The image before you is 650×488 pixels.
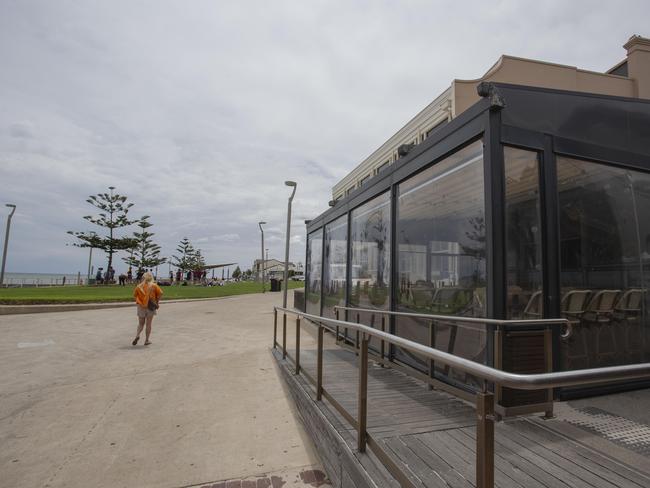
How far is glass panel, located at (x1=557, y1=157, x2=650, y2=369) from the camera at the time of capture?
3.75 metres

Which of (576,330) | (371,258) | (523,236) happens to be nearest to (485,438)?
(523,236)

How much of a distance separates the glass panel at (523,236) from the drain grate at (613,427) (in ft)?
2.76

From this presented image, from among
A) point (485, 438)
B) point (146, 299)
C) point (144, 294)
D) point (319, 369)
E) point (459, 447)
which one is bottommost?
point (459, 447)

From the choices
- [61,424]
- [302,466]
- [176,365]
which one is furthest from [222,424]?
[176,365]

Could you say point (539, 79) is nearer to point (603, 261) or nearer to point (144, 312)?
point (603, 261)

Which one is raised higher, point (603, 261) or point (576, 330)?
point (603, 261)

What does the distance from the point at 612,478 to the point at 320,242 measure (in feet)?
25.8

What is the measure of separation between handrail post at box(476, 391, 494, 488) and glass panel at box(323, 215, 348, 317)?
6.08 m

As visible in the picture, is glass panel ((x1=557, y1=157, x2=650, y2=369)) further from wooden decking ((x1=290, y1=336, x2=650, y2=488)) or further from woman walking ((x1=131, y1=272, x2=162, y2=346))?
woman walking ((x1=131, y1=272, x2=162, y2=346))

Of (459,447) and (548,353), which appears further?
(548,353)

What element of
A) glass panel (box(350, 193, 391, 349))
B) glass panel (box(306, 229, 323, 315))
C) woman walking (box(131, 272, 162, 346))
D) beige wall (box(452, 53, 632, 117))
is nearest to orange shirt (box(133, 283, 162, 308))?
woman walking (box(131, 272, 162, 346))

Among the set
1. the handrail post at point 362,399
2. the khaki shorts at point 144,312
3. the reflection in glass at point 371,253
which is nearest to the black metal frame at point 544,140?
the handrail post at point 362,399

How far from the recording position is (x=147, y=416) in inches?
182

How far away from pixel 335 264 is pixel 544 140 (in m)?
5.26
